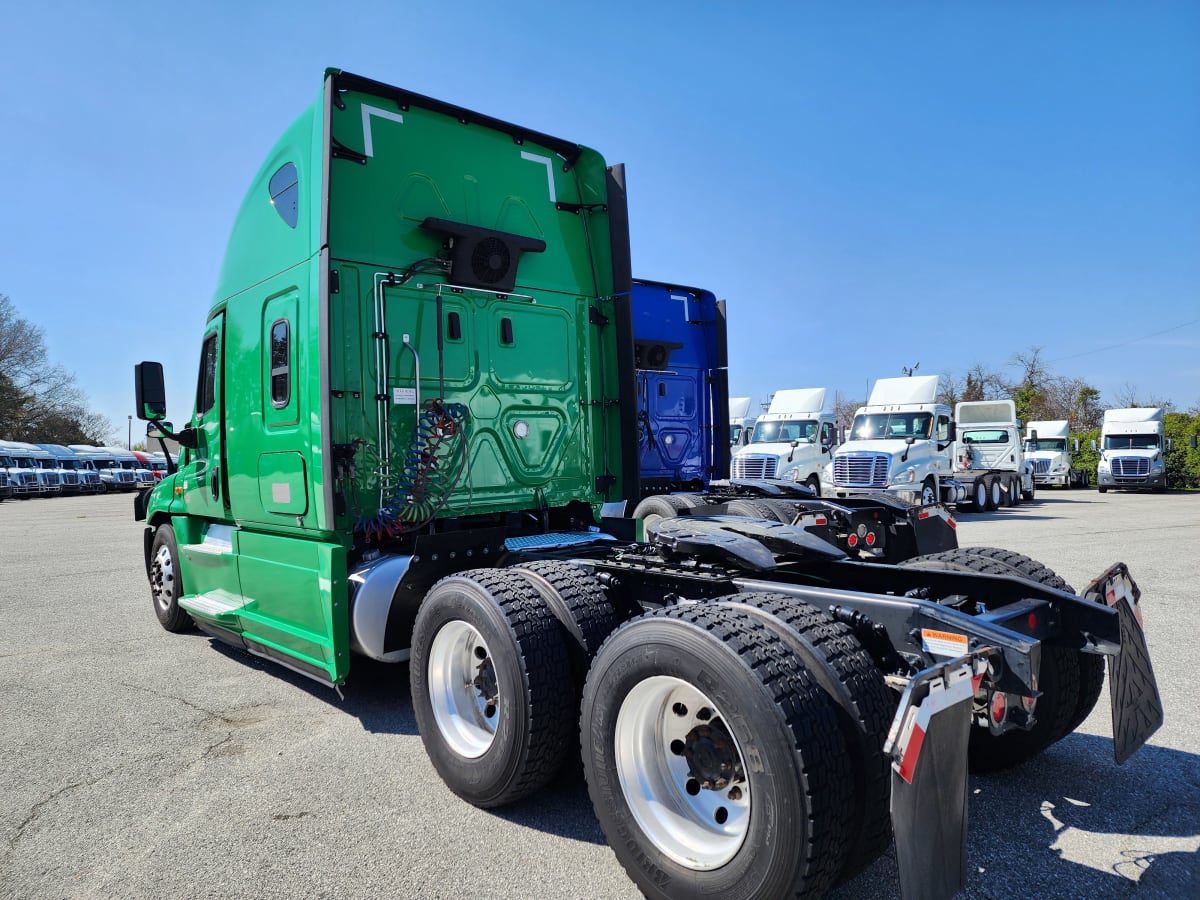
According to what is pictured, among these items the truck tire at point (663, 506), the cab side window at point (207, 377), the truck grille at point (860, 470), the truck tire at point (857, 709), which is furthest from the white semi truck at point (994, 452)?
the truck tire at point (857, 709)

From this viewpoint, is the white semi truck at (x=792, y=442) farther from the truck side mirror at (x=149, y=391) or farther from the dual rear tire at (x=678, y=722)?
the dual rear tire at (x=678, y=722)

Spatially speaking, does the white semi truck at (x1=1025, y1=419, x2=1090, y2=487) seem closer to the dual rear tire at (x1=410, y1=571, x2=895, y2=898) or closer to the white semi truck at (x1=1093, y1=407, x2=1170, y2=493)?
the white semi truck at (x1=1093, y1=407, x2=1170, y2=493)

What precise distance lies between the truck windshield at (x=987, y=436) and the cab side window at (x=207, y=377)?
2348 cm

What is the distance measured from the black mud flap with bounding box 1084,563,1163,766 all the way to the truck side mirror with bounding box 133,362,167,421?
20.8 ft

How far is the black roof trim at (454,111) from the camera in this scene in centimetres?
464

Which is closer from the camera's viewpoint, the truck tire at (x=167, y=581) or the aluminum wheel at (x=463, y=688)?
the aluminum wheel at (x=463, y=688)

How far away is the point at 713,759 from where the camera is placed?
8.66 feet

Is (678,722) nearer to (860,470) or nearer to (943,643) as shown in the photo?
(943,643)

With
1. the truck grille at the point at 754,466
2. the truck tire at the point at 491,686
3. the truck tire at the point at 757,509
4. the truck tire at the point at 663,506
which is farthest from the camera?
the truck grille at the point at 754,466

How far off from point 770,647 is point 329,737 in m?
2.93

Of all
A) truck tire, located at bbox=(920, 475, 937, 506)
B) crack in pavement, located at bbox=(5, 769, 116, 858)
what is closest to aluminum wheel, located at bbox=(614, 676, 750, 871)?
crack in pavement, located at bbox=(5, 769, 116, 858)

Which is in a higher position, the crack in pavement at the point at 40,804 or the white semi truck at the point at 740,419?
the white semi truck at the point at 740,419

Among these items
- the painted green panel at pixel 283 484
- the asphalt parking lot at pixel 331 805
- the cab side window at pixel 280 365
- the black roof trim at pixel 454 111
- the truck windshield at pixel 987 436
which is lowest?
the asphalt parking lot at pixel 331 805

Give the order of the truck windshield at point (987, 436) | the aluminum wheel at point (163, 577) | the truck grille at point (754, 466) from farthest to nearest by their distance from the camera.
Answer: the truck windshield at point (987, 436)
the truck grille at point (754, 466)
the aluminum wheel at point (163, 577)
